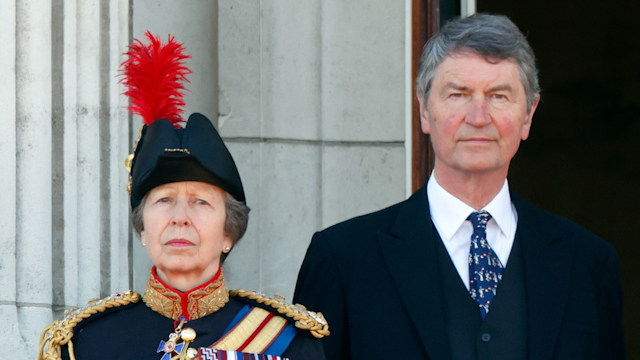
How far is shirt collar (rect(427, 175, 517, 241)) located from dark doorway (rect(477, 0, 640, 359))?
464cm

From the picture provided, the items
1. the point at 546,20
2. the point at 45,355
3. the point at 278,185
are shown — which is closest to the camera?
the point at 45,355

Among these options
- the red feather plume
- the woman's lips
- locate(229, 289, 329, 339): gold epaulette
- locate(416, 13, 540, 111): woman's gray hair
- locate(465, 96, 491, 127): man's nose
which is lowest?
locate(229, 289, 329, 339): gold epaulette

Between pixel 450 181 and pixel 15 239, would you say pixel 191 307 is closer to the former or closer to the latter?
pixel 450 181

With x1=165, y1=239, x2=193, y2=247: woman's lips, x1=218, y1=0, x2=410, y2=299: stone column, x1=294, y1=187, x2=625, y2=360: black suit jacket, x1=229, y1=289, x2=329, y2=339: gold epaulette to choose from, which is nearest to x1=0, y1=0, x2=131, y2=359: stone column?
x1=218, y1=0, x2=410, y2=299: stone column

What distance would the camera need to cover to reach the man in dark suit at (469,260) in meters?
2.81

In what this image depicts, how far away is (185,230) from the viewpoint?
8.34 feet

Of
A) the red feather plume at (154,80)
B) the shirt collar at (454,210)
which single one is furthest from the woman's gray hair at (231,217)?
the shirt collar at (454,210)

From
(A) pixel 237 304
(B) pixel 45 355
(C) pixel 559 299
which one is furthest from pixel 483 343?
(B) pixel 45 355

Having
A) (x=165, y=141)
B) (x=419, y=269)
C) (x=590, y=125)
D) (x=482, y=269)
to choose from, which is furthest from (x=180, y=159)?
(x=590, y=125)

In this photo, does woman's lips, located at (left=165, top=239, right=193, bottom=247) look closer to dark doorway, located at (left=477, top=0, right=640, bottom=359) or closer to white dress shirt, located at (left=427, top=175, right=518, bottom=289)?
white dress shirt, located at (left=427, top=175, right=518, bottom=289)

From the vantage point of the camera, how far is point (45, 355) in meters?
2.52

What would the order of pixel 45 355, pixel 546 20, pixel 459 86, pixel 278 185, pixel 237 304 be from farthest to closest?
1. pixel 546 20
2. pixel 278 185
3. pixel 459 86
4. pixel 237 304
5. pixel 45 355

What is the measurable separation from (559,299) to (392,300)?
423 millimetres

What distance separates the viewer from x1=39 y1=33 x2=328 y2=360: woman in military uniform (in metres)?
2.56
